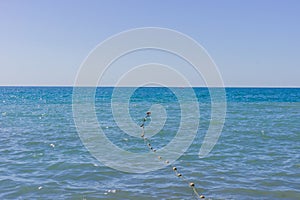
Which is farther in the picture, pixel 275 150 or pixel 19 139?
pixel 19 139

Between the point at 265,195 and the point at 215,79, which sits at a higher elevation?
the point at 215,79

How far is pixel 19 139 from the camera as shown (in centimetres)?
1923

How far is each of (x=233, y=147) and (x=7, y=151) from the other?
1001 cm

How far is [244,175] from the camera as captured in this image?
1197 cm

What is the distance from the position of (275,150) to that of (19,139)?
505 inches

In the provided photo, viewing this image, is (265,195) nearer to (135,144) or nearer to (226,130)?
(135,144)

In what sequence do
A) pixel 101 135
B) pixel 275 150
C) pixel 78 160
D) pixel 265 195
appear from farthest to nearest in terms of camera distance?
1. pixel 101 135
2. pixel 275 150
3. pixel 78 160
4. pixel 265 195

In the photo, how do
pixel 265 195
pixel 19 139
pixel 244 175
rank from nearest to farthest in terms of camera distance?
1. pixel 265 195
2. pixel 244 175
3. pixel 19 139

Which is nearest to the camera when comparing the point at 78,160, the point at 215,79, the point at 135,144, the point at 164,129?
the point at 215,79

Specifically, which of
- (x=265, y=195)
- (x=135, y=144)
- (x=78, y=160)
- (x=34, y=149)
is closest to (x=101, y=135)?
(x=135, y=144)

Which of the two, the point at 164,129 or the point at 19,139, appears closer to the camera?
the point at 19,139

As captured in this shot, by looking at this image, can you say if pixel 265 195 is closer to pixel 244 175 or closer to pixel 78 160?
pixel 244 175

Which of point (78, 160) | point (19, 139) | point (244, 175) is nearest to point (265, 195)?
point (244, 175)

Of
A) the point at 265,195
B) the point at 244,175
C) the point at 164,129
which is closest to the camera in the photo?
the point at 265,195
